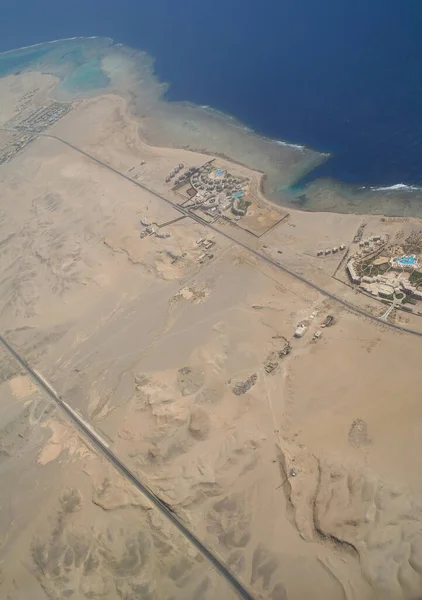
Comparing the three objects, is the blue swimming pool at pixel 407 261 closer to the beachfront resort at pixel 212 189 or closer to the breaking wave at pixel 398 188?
the breaking wave at pixel 398 188

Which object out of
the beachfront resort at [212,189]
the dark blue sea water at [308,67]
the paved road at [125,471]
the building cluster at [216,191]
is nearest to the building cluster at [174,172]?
the beachfront resort at [212,189]

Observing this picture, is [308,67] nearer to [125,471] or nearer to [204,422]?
[204,422]

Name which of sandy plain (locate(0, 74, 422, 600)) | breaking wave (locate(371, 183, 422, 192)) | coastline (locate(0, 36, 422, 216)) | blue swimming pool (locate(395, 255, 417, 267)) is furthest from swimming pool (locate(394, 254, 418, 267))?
breaking wave (locate(371, 183, 422, 192))

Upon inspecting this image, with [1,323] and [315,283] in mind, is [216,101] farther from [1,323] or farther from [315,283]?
[1,323]

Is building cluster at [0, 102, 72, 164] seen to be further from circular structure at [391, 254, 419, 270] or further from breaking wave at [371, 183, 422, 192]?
circular structure at [391, 254, 419, 270]

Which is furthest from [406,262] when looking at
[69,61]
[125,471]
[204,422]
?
[69,61]

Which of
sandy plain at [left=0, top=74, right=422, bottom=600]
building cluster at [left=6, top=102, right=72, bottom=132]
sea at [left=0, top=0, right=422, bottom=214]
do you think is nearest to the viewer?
sandy plain at [left=0, top=74, right=422, bottom=600]

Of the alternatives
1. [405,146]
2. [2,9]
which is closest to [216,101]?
[405,146]

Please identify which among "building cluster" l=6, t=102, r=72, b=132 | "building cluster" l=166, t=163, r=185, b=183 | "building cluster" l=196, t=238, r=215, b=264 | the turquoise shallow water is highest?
the turquoise shallow water
